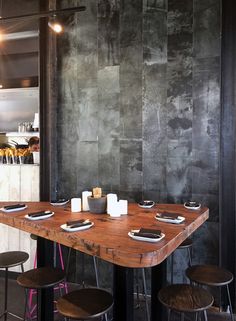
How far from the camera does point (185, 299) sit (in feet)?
6.11

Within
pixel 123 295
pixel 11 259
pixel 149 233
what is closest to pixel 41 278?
pixel 11 259

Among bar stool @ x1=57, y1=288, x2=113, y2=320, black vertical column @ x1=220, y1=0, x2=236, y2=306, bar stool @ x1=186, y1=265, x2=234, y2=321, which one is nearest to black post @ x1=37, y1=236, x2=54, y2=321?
bar stool @ x1=57, y1=288, x2=113, y2=320

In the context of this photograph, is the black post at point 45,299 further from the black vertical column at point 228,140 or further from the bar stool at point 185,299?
the black vertical column at point 228,140

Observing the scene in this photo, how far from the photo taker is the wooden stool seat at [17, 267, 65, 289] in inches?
82.1

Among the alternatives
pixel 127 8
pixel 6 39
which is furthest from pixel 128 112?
pixel 6 39

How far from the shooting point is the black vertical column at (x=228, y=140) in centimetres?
293

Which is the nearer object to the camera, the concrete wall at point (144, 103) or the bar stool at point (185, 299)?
the bar stool at point (185, 299)

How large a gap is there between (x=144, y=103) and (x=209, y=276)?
1757 millimetres

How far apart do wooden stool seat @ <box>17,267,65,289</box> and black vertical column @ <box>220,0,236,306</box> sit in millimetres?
1577

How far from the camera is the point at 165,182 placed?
10.6 feet

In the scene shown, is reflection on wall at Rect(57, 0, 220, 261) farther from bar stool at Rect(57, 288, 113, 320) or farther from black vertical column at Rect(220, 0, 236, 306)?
bar stool at Rect(57, 288, 113, 320)

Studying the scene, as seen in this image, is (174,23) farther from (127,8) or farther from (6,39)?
(6,39)

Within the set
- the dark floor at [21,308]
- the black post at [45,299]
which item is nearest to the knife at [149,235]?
the black post at [45,299]

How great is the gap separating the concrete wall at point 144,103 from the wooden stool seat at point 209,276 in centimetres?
79
